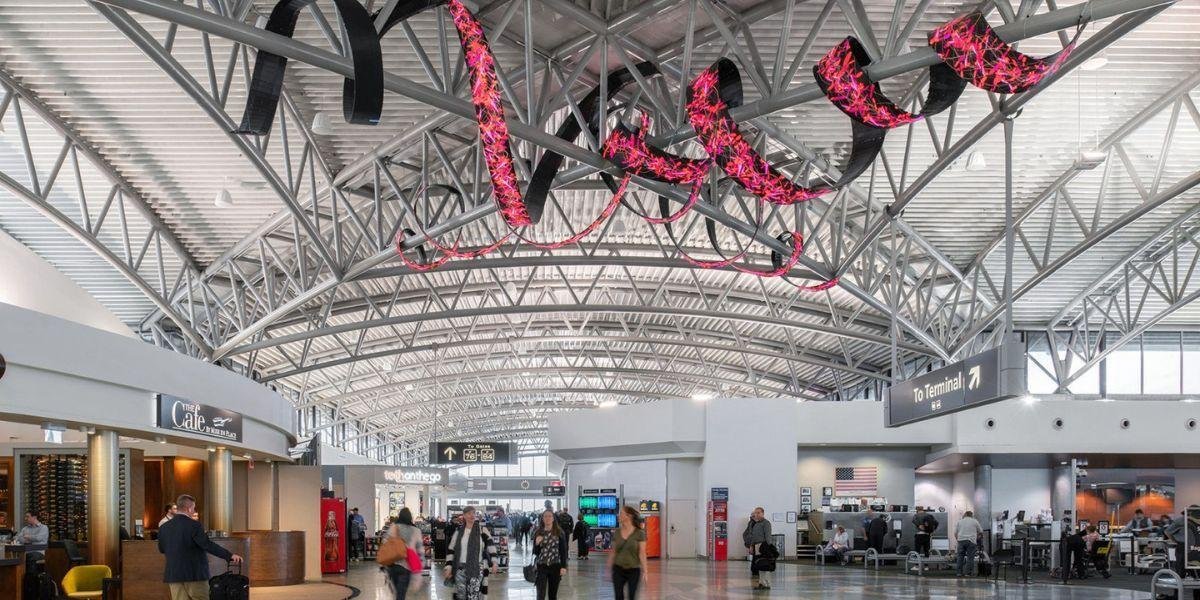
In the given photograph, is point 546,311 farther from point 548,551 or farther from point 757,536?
point 548,551

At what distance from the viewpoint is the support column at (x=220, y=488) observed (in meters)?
20.6

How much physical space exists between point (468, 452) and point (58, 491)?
74.5ft

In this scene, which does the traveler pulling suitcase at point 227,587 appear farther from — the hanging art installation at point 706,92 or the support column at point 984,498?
the support column at point 984,498

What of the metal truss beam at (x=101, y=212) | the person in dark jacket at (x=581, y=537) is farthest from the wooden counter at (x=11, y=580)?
the person in dark jacket at (x=581, y=537)

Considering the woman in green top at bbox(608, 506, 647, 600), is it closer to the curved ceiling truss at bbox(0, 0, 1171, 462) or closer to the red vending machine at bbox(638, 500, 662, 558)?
the curved ceiling truss at bbox(0, 0, 1171, 462)

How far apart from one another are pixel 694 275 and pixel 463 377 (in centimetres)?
2041

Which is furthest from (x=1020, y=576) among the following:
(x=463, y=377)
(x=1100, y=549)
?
(x=463, y=377)

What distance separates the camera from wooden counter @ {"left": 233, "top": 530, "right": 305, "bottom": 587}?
1989 centimetres

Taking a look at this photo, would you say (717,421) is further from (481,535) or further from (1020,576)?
(481,535)

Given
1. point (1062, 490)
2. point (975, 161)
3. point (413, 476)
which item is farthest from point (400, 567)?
point (413, 476)

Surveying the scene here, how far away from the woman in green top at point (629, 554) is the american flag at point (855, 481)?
A: 20178 mm

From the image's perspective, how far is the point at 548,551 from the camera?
41.5 ft

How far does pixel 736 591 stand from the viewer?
709 inches

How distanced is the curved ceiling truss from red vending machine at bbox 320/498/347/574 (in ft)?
14.8
